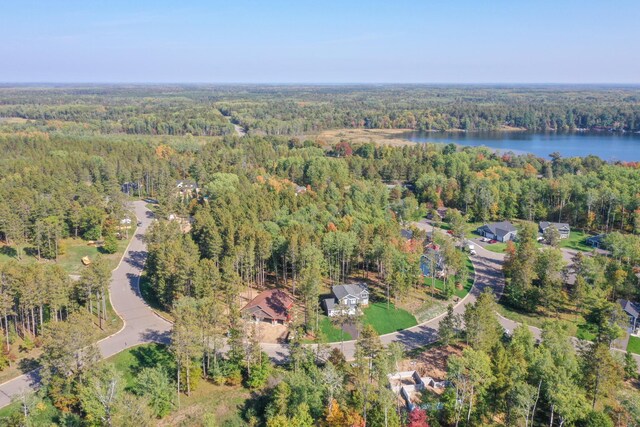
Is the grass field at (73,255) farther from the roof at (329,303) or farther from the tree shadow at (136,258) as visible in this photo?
the roof at (329,303)

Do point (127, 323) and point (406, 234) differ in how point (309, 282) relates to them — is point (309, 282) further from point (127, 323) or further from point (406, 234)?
point (406, 234)

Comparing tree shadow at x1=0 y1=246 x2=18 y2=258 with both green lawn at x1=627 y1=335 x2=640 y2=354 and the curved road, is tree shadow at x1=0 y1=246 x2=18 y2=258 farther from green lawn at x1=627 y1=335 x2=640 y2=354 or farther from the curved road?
green lawn at x1=627 y1=335 x2=640 y2=354

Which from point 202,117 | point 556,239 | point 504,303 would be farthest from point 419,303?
point 202,117

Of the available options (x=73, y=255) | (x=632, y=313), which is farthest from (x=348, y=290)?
(x=73, y=255)

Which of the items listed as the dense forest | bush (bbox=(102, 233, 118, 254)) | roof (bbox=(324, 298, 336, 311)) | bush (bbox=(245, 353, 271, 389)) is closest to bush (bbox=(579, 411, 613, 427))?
the dense forest

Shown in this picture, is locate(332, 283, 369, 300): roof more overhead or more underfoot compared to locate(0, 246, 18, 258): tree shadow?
more overhead

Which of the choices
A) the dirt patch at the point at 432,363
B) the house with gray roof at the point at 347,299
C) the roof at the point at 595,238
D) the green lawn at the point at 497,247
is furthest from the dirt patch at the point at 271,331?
the roof at the point at 595,238
